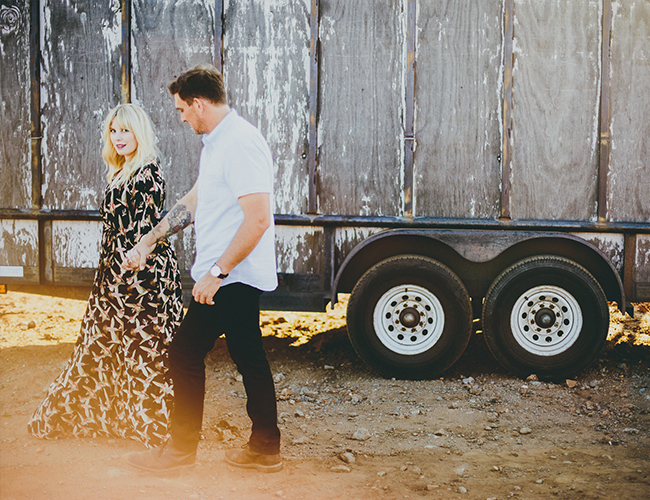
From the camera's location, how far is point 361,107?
464cm

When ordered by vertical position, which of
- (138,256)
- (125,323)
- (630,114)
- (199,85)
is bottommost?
(125,323)

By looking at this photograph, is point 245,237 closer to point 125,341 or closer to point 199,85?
point 199,85

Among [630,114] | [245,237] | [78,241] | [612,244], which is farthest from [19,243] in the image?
[630,114]

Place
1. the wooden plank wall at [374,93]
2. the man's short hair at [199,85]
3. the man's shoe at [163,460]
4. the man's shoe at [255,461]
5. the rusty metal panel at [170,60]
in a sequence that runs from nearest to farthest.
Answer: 1. the man's short hair at [199,85]
2. the man's shoe at [163,460]
3. the man's shoe at [255,461]
4. the wooden plank wall at [374,93]
5. the rusty metal panel at [170,60]

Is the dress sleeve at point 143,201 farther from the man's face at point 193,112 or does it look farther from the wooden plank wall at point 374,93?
the wooden plank wall at point 374,93

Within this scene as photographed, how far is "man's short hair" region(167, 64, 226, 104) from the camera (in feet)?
8.59

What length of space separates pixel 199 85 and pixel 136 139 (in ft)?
2.26

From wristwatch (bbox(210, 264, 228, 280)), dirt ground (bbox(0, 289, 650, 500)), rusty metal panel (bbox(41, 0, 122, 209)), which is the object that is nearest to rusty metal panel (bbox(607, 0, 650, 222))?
dirt ground (bbox(0, 289, 650, 500))

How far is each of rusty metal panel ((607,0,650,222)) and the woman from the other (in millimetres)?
3627

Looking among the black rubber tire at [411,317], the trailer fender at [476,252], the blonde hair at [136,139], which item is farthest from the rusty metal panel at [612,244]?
the blonde hair at [136,139]

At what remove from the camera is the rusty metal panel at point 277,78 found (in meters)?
4.64

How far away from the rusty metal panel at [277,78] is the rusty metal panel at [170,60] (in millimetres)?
218

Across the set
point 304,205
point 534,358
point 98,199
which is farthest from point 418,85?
point 98,199

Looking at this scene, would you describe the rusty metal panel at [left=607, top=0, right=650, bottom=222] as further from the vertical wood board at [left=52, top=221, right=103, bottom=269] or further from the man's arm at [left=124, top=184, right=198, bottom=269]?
the vertical wood board at [left=52, top=221, right=103, bottom=269]
